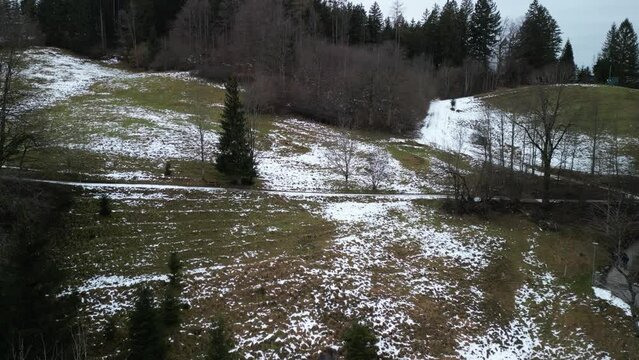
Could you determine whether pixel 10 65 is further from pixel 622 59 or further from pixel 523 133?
pixel 622 59

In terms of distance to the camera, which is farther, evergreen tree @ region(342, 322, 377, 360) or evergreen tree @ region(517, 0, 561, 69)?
evergreen tree @ region(517, 0, 561, 69)

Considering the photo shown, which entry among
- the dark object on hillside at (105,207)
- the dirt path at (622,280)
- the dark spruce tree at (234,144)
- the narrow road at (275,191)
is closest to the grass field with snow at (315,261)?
the narrow road at (275,191)

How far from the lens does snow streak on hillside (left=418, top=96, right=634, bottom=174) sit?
51.0 metres

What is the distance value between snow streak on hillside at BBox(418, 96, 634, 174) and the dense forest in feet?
14.5

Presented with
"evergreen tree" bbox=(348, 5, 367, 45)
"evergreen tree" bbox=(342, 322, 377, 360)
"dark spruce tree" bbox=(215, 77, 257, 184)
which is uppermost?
"evergreen tree" bbox=(348, 5, 367, 45)

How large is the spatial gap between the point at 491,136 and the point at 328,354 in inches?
1883

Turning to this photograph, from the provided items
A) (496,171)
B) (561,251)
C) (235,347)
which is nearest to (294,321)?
(235,347)

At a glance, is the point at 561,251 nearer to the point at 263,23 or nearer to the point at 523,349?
the point at 523,349

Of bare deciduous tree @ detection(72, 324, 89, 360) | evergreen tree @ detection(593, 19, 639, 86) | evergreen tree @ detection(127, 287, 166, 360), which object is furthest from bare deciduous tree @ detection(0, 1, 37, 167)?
evergreen tree @ detection(593, 19, 639, 86)

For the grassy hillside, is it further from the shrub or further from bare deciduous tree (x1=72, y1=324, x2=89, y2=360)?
bare deciduous tree (x1=72, y1=324, x2=89, y2=360)

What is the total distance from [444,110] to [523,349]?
59240 millimetres

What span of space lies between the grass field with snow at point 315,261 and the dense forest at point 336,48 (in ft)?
54.0

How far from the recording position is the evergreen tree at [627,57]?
271 feet

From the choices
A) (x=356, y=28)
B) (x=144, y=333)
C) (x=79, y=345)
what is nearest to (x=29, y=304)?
(x=144, y=333)
